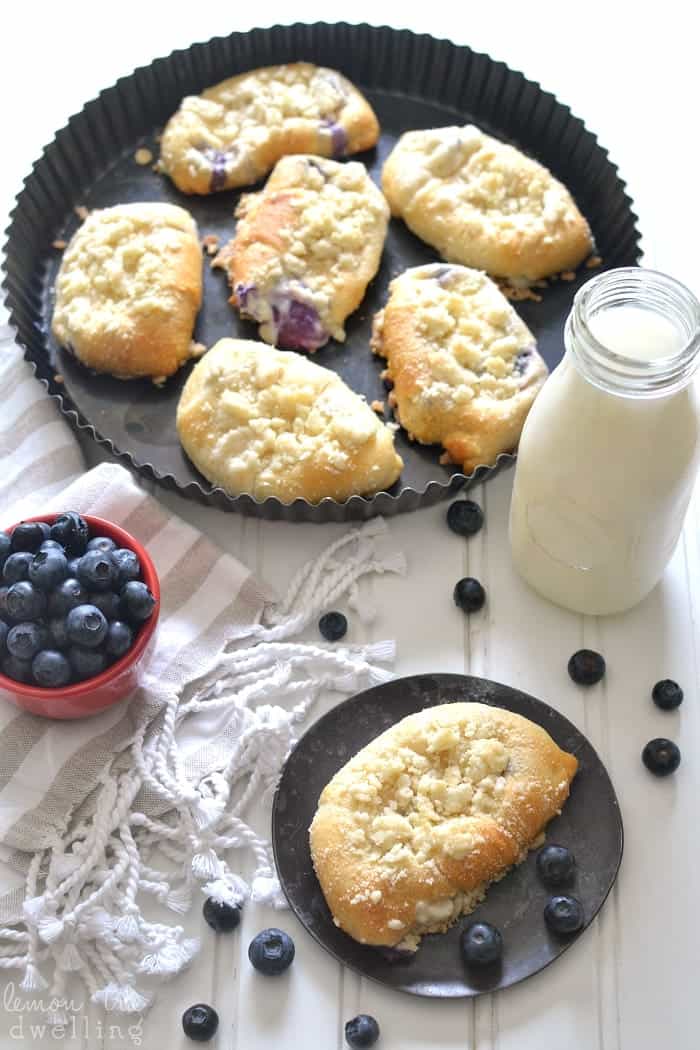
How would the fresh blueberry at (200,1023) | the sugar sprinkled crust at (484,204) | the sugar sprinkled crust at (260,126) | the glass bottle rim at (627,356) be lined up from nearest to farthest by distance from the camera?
the glass bottle rim at (627,356), the fresh blueberry at (200,1023), the sugar sprinkled crust at (484,204), the sugar sprinkled crust at (260,126)

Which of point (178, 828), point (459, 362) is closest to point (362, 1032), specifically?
point (178, 828)

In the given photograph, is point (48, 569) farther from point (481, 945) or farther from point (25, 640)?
point (481, 945)

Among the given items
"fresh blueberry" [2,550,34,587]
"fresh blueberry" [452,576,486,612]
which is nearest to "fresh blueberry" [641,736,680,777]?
"fresh blueberry" [452,576,486,612]

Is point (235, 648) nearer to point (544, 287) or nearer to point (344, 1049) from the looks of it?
point (344, 1049)

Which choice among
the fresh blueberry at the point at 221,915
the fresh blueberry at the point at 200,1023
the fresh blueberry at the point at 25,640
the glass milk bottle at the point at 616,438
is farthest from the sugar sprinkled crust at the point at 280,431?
the fresh blueberry at the point at 200,1023

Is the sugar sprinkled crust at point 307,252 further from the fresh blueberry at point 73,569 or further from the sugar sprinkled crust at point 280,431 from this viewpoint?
the fresh blueberry at point 73,569

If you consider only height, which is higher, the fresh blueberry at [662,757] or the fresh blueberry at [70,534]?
the fresh blueberry at [70,534]

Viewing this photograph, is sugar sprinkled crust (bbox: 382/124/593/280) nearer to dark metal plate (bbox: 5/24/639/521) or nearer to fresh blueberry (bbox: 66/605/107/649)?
dark metal plate (bbox: 5/24/639/521)

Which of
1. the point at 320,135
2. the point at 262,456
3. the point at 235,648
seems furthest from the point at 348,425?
the point at 320,135
